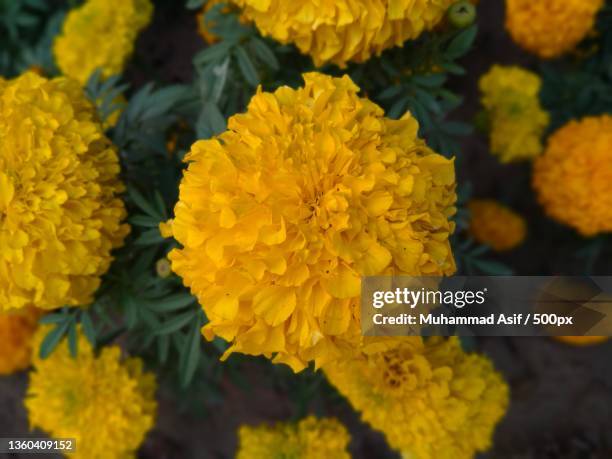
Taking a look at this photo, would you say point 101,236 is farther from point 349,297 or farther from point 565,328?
point 565,328

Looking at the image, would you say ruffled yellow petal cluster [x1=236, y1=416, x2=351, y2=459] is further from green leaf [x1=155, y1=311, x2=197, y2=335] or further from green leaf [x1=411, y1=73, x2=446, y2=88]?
green leaf [x1=411, y1=73, x2=446, y2=88]

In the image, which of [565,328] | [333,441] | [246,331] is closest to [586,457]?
[565,328]

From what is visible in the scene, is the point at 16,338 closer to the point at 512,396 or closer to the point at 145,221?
the point at 145,221

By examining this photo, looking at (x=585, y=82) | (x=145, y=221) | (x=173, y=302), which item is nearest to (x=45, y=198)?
(x=145, y=221)

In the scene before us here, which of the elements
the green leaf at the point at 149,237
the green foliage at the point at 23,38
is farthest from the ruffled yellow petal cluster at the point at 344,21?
the green foliage at the point at 23,38

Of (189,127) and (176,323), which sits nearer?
(176,323)
